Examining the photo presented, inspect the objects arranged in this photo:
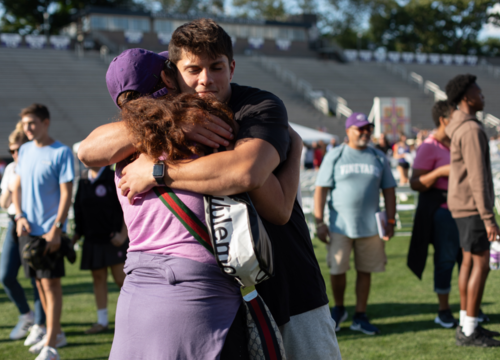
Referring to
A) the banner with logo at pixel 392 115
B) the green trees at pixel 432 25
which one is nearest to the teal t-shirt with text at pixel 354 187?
the banner with logo at pixel 392 115

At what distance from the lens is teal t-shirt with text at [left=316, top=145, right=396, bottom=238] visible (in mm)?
4871

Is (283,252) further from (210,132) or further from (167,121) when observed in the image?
(167,121)

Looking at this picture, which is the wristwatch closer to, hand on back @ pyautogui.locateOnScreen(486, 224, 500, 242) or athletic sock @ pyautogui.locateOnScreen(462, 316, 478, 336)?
hand on back @ pyautogui.locateOnScreen(486, 224, 500, 242)

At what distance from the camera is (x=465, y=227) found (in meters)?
4.01

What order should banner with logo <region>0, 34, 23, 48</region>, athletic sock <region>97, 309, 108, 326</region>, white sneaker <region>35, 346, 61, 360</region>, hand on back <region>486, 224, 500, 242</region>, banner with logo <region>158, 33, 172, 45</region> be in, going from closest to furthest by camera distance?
1. hand on back <region>486, 224, 500, 242</region>
2. white sneaker <region>35, 346, 61, 360</region>
3. athletic sock <region>97, 309, 108, 326</region>
4. banner with logo <region>0, 34, 23, 48</region>
5. banner with logo <region>158, 33, 172, 45</region>

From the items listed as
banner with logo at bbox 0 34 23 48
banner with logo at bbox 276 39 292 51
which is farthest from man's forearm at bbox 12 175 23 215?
banner with logo at bbox 276 39 292 51

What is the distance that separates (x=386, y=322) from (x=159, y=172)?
12.9 ft

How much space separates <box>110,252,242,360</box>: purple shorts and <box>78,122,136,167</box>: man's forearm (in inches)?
14.8

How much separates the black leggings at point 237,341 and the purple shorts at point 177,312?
0.03m

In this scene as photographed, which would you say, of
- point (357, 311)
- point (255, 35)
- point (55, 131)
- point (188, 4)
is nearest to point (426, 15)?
point (255, 35)

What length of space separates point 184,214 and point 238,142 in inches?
11.7

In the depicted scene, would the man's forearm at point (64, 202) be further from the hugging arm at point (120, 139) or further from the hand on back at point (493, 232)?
the hand on back at point (493, 232)

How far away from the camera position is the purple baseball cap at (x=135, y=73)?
1.76 metres

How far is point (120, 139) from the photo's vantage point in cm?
175
